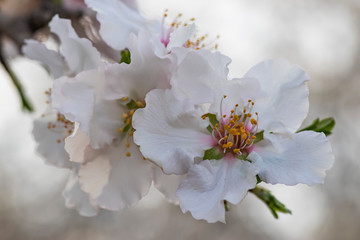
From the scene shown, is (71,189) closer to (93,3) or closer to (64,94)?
(64,94)

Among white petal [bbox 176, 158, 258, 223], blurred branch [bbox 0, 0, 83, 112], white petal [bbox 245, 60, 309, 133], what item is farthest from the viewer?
blurred branch [bbox 0, 0, 83, 112]

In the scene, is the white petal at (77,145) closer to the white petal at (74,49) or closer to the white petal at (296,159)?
the white petal at (74,49)

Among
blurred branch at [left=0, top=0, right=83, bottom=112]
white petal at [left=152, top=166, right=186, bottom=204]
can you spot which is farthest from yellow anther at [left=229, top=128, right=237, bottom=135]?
blurred branch at [left=0, top=0, right=83, bottom=112]

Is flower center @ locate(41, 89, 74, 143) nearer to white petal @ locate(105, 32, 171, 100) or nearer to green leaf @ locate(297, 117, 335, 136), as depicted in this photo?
white petal @ locate(105, 32, 171, 100)

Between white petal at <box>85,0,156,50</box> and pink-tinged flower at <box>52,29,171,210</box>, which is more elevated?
white petal at <box>85,0,156,50</box>

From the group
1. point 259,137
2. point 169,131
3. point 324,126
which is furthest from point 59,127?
point 324,126

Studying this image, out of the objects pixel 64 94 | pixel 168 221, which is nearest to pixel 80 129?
pixel 64 94

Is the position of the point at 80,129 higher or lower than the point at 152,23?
lower
